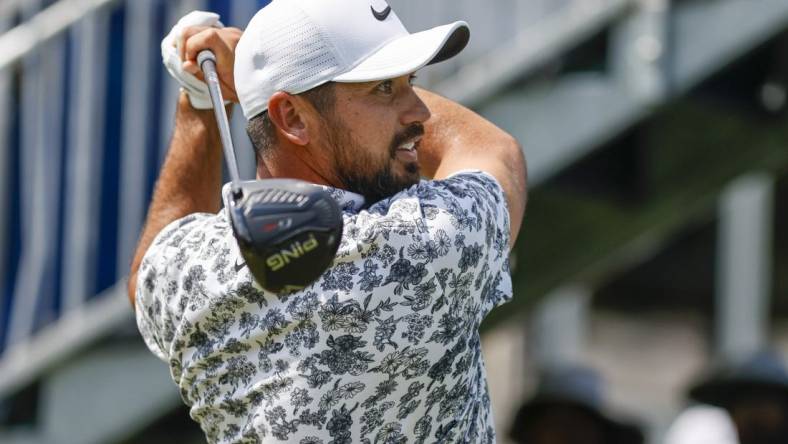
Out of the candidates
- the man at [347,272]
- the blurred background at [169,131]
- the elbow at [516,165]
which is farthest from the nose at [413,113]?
the blurred background at [169,131]

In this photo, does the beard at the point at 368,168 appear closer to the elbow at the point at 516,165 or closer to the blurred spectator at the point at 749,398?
the elbow at the point at 516,165

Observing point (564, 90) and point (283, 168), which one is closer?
point (283, 168)

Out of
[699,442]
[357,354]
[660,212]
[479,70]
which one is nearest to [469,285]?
[357,354]

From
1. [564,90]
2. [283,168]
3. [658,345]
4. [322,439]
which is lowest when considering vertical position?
[658,345]

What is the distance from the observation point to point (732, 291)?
11.0 metres

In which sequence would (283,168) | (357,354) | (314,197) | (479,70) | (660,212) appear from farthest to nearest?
1. (660,212)
2. (479,70)
3. (283,168)
4. (357,354)
5. (314,197)

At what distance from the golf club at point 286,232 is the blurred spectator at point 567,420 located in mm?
4034

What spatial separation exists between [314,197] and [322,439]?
0.57 m

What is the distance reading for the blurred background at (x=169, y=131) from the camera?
5828 mm

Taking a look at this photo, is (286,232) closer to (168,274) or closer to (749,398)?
(168,274)

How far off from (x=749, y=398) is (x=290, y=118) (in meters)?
3.58

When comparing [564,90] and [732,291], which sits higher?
[564,90]

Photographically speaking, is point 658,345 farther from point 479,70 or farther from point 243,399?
point 243,399

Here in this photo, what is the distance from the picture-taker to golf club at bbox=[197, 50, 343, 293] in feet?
9.53
